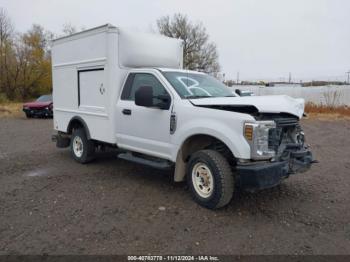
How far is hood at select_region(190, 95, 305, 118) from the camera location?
434cm

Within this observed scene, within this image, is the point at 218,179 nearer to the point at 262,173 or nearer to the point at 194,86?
the point at 262,173

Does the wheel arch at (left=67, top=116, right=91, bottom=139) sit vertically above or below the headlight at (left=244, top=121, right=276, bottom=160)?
below

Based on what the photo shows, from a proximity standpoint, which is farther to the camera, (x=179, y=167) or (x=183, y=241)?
(x=179, y=167)

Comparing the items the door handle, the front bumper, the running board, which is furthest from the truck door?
the front bumper

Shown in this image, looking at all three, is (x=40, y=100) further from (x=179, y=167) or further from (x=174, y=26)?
(x=174, y=26)

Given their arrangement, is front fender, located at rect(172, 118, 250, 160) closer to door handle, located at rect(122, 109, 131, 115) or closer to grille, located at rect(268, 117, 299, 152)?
grille, located at rect(268, 117, 299, 152)

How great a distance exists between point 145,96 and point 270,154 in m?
2.03

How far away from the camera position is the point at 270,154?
14.4 feet

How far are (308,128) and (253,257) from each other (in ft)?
41.8

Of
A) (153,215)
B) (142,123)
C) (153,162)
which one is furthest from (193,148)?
(153,215)

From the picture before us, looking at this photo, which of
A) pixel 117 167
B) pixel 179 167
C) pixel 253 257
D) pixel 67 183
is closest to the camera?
pixel 253 257

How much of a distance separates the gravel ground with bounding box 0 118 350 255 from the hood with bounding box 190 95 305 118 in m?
1.43

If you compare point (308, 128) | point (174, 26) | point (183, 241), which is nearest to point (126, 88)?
point (183, 241)

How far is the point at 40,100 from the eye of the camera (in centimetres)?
2164
